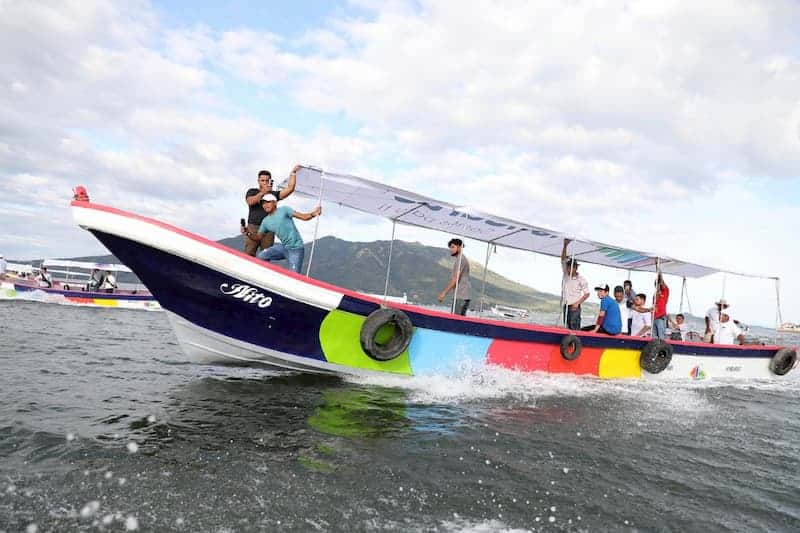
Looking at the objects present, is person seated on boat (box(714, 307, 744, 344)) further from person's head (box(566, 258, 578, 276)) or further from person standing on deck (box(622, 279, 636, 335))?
person's head (box(566, 258, 578, 276))

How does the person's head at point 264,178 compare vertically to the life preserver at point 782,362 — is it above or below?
above

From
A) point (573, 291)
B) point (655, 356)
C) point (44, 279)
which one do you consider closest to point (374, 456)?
point (573, 291)

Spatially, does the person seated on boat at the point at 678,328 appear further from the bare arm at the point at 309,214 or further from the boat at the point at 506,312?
the bare arm at the point at 309,214

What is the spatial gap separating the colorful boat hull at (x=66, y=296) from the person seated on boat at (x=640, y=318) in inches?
1160

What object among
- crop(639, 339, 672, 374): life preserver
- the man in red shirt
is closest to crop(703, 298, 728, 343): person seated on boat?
the man in red shirt

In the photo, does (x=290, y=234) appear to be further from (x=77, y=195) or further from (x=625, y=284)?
(x=625, y=284)

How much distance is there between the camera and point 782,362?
13.2 meters

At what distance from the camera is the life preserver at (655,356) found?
417 inches

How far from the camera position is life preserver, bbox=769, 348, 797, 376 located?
43.0ft

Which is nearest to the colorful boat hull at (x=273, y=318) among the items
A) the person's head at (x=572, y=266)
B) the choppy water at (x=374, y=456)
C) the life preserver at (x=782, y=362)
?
the choppy water at (x=374, y=456)

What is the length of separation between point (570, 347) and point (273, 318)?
5.66 metres

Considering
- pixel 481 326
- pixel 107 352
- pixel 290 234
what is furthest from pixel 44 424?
pixel 107 352

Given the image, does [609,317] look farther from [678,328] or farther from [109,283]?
[109,283]

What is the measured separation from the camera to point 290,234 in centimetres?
746
